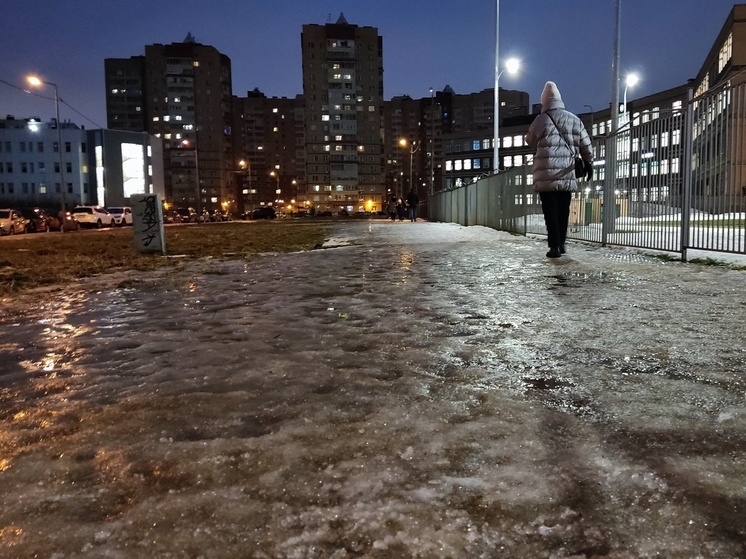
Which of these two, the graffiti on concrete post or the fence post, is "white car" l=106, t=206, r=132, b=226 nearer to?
the graffiti on concrete post

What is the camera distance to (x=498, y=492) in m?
1.76

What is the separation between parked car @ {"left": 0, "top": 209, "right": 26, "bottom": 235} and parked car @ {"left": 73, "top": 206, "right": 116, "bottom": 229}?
9056 millimetres

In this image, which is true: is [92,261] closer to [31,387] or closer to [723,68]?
[31,387]

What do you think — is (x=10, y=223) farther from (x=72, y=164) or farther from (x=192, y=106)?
(x=192, y=106)

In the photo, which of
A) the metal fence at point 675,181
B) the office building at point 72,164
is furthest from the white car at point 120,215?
the office building at point 72,164

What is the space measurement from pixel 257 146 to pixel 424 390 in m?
201

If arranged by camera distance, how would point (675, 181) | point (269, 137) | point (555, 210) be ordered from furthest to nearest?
point (269, 137) < point (555, 210) < point (675, 181)

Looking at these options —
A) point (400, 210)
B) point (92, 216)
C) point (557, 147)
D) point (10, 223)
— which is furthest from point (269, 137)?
point (557, 147)

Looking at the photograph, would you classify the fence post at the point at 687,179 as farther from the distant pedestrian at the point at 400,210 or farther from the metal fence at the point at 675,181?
the distant pedestrian at the point at 400,210

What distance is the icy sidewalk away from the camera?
158cm

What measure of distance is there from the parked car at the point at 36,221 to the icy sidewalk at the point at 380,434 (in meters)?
38.6

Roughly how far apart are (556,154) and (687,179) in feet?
6.10

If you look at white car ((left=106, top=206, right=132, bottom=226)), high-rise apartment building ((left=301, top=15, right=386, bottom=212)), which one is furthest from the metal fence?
high-rise apartment building ((left=301, top=15, right=386, bottom=212))

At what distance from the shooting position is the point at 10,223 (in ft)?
107
